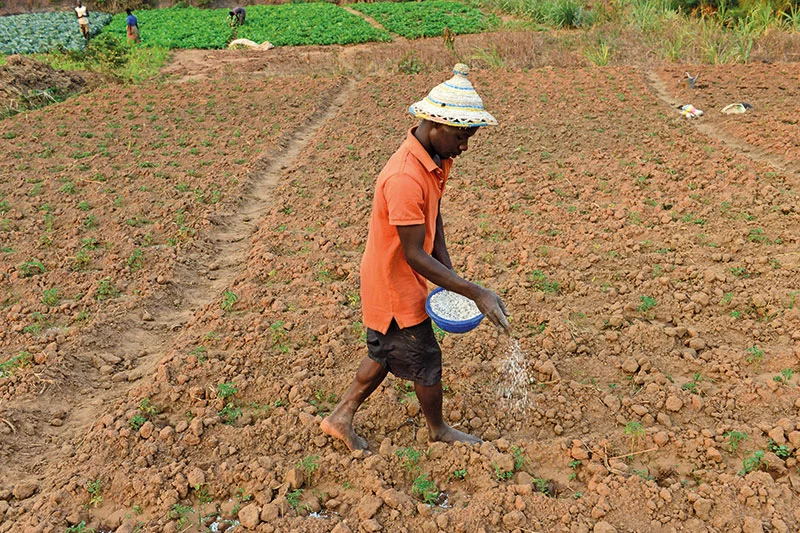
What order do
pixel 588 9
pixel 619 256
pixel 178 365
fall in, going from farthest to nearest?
pixel 588 9, pixel 619 256, pixel 178 365

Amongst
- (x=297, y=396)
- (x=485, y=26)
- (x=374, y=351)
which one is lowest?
(x=485, y=26)

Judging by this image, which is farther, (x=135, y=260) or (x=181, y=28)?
(x=181, y=28)

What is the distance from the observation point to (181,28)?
2011 centimetres

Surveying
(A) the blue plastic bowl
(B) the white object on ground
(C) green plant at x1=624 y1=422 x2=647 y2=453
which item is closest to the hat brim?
(A) the blue plastic bowl

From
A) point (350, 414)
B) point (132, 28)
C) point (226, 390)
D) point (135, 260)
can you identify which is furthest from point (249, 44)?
point (350, 414)

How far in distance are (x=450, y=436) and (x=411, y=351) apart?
61 centimetres

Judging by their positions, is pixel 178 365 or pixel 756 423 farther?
pixel 178 365

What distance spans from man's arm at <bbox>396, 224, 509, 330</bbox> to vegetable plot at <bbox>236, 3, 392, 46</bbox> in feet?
53.6

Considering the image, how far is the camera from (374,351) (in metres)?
2.90

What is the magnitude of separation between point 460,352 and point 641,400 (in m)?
1.09

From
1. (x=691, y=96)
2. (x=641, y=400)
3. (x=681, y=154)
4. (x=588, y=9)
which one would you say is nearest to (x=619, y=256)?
(x=641, y=400)

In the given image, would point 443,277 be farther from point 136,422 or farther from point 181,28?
point 181,28

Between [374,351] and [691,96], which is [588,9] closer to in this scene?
[691,96]

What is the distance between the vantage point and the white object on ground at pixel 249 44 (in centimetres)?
1683
